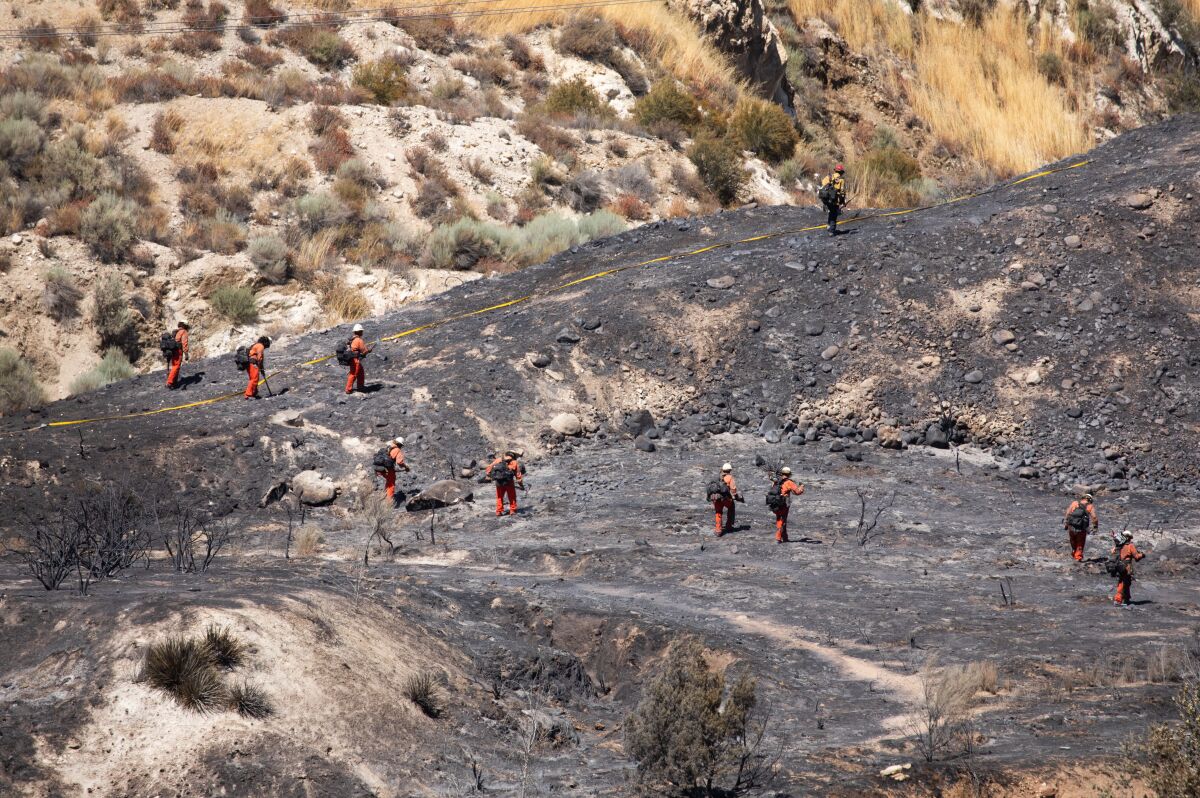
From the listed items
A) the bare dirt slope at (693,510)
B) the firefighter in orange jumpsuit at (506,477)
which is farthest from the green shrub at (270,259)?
the firefighter in orange jumpsuit at (506,477)

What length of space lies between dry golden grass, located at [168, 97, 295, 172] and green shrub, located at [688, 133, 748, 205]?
11.1 m

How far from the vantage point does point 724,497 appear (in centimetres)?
1620

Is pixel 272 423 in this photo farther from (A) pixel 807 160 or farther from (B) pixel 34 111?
(A) pixel 807 160

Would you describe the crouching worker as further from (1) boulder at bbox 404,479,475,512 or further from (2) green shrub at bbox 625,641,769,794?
(2) green shrub at bbox 625,641,769,794

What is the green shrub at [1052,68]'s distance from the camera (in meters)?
43.5

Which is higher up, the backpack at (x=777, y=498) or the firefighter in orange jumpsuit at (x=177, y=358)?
the firefighter in orange jumpsuit at (x=177, y=358)

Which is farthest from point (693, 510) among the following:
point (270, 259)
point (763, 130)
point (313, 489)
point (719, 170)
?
point (763, 130)

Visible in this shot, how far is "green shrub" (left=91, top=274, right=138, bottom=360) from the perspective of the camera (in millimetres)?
24234

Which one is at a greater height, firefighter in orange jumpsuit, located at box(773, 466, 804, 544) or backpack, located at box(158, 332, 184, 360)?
backpack, located at box(158, 332, 184, 360)

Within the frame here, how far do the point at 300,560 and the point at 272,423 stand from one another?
4.96 meters

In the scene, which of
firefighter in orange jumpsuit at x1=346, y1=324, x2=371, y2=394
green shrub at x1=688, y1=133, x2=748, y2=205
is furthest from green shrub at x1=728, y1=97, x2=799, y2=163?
firefighter in orange jumpsuit at x1=346, y1=324, x2=371, y2=394

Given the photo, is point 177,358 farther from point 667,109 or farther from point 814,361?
point 667,109

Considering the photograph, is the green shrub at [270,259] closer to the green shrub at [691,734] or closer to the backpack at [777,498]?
the backpack at [777,498]

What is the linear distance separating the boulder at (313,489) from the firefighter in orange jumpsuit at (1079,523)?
1048 centimetres
